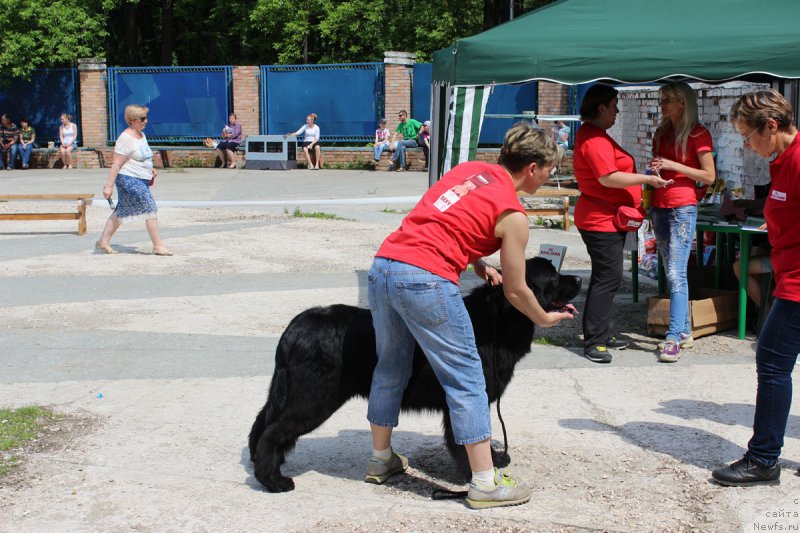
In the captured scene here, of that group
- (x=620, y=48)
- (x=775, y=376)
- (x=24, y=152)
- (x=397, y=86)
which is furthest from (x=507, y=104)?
(x=775, y=376)

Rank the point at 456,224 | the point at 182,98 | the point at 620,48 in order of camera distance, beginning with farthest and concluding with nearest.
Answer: the point at 182,98
the point at 620,48
the point at 456,224

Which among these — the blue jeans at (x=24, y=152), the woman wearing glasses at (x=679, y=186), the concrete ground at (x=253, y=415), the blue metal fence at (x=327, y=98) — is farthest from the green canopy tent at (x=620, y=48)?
the blue jeans at (x=24, y=152)

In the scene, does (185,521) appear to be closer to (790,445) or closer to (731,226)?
(790,445)

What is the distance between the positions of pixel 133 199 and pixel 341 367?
6.88 metres

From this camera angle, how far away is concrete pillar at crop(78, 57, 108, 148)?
26.9 m

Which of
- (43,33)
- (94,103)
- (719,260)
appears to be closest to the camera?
(719,260)

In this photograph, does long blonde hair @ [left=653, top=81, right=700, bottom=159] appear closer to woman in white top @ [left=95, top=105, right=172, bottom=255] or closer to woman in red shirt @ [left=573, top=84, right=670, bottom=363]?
woman in red shirt @ [left=573, top=84, right=670, bottom=363]

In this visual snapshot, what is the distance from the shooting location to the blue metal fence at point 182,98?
25.9m

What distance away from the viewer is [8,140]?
25.7 m

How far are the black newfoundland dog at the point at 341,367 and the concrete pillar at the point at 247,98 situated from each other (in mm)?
22245

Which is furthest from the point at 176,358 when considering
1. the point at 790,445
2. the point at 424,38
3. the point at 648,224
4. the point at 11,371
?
the point at 424,38

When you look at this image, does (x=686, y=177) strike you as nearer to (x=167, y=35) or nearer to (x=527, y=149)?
(x=527, y=149)

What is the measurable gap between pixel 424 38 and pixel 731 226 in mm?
23979

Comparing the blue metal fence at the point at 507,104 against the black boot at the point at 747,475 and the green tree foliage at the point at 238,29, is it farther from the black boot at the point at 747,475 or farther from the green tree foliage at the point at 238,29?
the black boot at the point at 747,475
